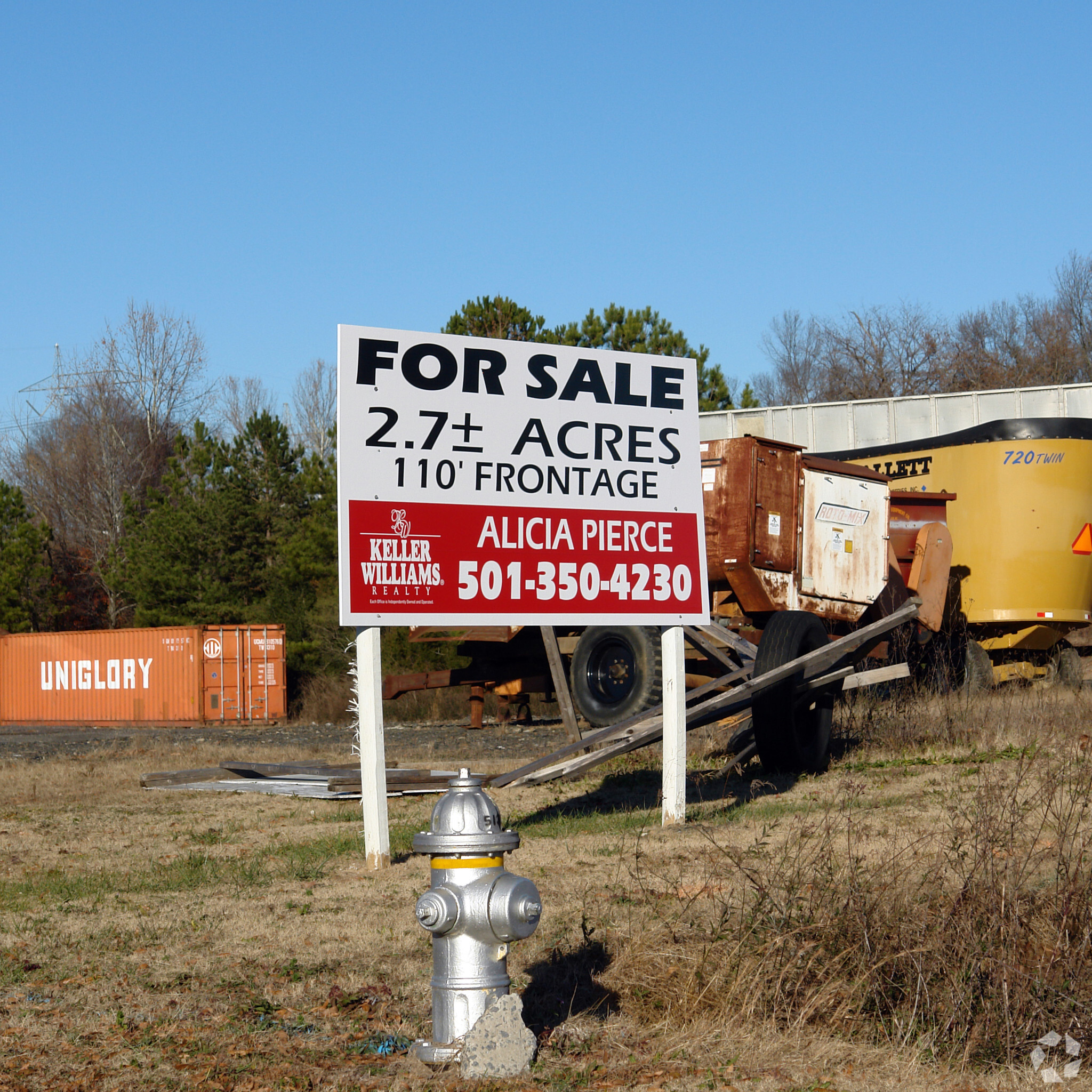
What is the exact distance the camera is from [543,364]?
895 cm

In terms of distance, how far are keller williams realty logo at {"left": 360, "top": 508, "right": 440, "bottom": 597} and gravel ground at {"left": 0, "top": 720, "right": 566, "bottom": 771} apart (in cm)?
451

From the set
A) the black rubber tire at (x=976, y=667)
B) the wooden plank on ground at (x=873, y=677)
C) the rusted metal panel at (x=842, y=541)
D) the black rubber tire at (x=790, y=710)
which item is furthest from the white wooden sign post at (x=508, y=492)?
the black rubber tire at (x=976, y=667)

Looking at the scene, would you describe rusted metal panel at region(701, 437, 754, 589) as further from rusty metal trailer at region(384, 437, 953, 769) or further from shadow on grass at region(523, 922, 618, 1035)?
shadow on grass at region(523, 922, 618, 1035)

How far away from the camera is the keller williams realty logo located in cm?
820

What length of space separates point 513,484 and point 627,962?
441 cm

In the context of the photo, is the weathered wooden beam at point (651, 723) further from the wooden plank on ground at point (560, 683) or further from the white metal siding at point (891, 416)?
the white metal siding at point (891, 416)

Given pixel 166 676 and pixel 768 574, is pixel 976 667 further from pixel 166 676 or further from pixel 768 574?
pixel 166 676

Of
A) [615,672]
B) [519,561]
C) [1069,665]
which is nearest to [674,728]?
[519,561]

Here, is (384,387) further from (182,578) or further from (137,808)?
(182,578)

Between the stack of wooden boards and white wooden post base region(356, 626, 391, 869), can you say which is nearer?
white wooden post base region(356, 626, 391, 869)

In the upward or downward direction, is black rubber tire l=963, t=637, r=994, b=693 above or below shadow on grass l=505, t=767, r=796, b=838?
above

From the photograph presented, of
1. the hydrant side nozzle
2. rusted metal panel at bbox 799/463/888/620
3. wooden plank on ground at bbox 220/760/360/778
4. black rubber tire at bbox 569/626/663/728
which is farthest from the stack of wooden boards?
the hydrant side nozzle

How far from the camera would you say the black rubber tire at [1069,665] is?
18297 millimetres

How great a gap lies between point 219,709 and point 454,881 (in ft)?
93.2
